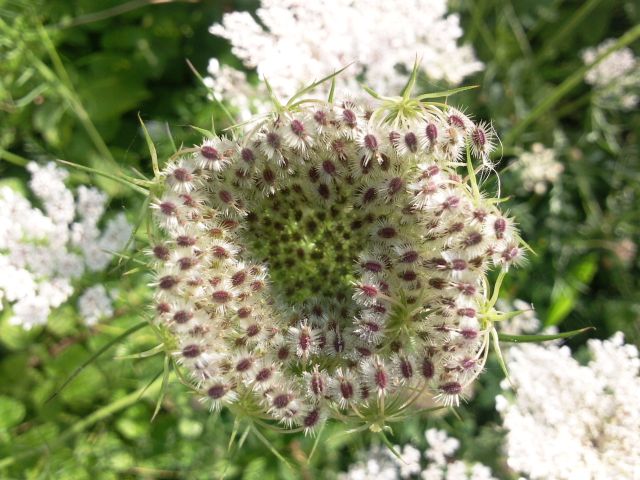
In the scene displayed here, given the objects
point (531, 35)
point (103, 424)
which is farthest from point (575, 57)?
point (103, 424)

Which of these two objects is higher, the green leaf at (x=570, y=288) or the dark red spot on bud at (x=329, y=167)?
the dark red spot on bud at (x=329, y=167)

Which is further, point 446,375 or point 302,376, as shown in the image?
point 302,376

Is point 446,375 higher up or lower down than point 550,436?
higher up

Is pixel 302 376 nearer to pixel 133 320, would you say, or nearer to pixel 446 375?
pixel 446 375

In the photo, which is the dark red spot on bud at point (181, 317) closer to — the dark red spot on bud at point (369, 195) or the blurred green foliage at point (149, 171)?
the dark red spot on bud at point (369, 195)

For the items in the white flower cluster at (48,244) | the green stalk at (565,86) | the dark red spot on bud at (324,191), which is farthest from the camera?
the green stalk at (565,86)

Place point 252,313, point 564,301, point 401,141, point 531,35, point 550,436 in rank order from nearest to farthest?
1. point 401,141
2. point 252,313
3. point 550,436
4. point 564,301
5. point 531,35

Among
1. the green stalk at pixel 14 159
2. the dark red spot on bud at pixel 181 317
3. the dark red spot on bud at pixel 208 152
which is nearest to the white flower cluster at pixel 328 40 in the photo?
the dark red spot on bud at pixel 208 152

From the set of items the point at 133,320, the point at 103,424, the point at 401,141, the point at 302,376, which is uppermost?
the point at 401,141
